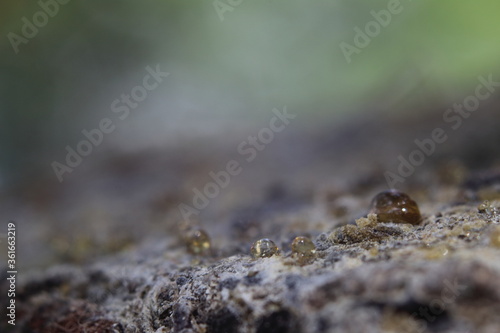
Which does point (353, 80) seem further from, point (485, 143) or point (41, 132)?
point (41, 132)

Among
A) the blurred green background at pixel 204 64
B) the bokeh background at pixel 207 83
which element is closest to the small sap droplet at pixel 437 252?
the bokeh background at pixel 207 83

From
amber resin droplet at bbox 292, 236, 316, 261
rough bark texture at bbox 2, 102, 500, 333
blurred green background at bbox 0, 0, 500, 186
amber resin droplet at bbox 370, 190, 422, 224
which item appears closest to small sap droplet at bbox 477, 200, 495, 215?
rough bark texture at bbox 2, 102, 500, 333

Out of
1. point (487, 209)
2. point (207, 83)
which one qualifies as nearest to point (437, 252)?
point (487, 209)

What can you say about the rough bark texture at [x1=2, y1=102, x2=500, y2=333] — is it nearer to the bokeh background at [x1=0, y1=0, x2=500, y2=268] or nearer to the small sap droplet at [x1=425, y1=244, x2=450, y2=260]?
the small sap droplet at [x1=425, y1=244, x2=450, y2=260]

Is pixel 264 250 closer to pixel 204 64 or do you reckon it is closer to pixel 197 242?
pixel 197 242

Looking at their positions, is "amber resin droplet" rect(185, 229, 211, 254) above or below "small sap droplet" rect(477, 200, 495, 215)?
above

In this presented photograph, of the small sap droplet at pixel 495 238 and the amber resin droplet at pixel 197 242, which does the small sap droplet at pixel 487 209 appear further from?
the amber resin droplet at pixel 197 242
